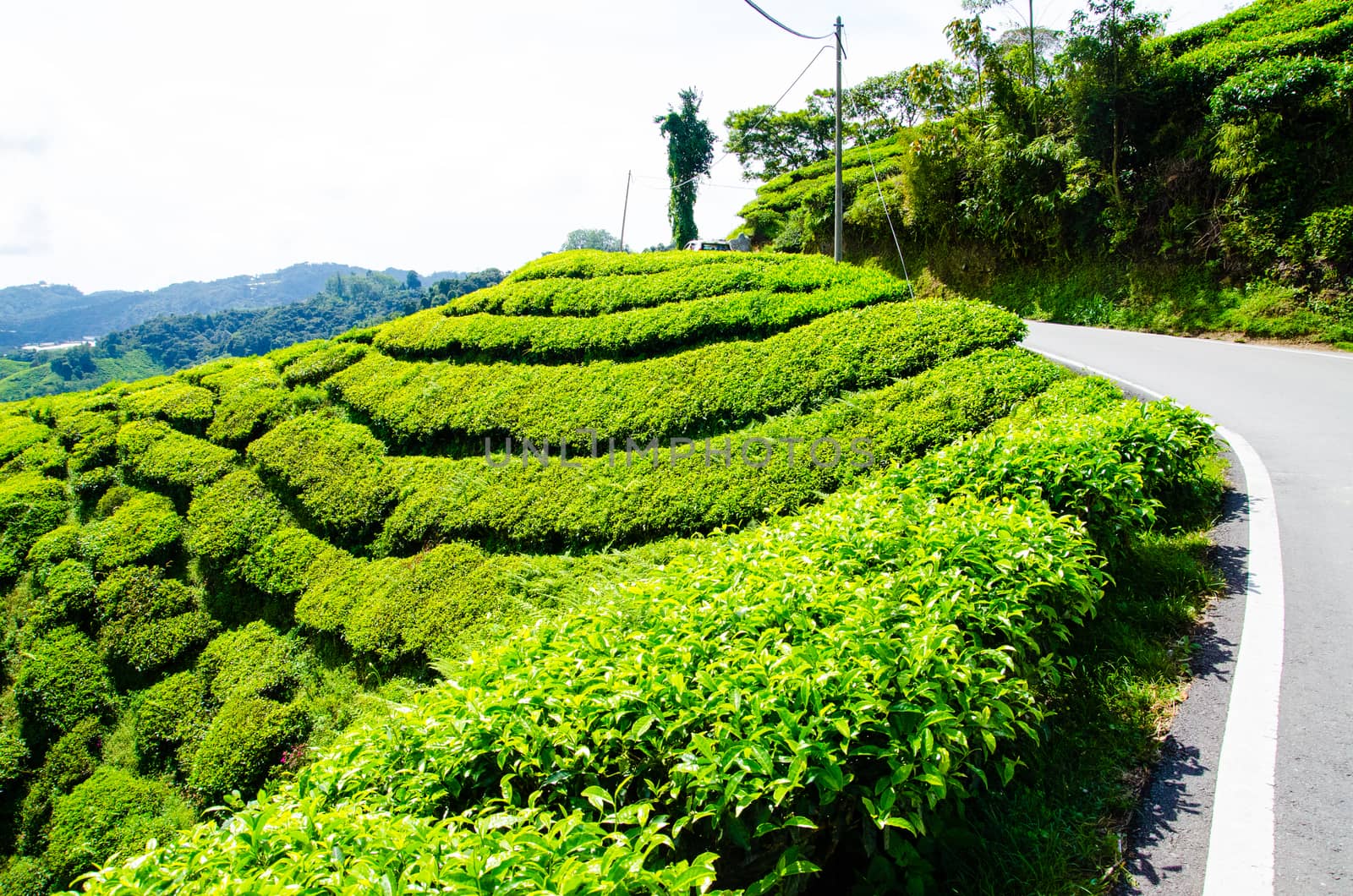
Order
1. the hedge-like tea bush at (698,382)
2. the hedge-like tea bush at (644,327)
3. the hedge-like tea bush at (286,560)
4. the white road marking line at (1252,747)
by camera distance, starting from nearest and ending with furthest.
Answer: the white road marking line at (1252,747), the hedge-like tea bush at (698,382), the hedge-like tea bush at (286,560), the hedge-like tea bush at (644,327)

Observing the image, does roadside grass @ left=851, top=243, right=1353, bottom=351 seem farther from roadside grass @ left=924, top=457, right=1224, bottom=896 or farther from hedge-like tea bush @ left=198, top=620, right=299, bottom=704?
hedge-like tea bush @ left=198, top=620, right=299, bottom=704

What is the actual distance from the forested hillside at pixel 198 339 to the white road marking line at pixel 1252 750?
58534 mm

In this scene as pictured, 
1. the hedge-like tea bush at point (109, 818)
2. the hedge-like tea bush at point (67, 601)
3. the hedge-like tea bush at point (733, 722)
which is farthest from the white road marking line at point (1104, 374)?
the hedge-like tea bush at point (67, 601)

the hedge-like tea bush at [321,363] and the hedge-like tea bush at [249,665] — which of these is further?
the hedge-like tea bush at [321,363]

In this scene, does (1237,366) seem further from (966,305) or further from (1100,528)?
(1100,528)

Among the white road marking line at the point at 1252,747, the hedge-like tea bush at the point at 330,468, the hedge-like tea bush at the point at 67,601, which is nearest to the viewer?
the white road marking line at the point at 1252,747

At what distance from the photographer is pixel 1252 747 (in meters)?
2.94

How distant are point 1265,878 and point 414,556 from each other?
24.6 feet

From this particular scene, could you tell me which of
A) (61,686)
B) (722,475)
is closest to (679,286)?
(722,475)

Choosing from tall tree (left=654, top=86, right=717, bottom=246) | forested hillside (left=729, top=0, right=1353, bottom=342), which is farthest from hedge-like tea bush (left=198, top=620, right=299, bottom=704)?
tall tree (left=654, top=86, right=717, bottom=246)

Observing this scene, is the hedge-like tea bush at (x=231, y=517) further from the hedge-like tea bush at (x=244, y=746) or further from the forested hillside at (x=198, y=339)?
the forested hillside at (x=198, y=339)

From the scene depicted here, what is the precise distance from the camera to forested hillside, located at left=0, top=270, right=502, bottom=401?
76.6 m

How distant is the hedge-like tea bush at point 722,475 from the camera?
→ 6820mm

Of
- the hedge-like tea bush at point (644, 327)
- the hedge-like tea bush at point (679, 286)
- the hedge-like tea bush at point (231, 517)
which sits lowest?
the hedge-like tea bush at point (231, 517)
